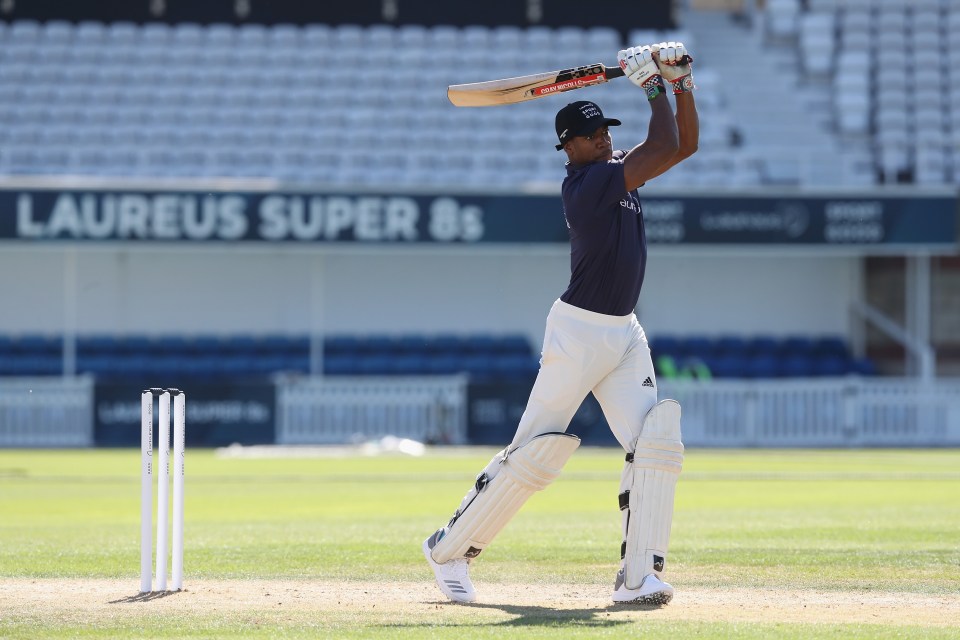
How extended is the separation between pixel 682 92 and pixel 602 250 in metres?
0.72

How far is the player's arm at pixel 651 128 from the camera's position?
6.24 m

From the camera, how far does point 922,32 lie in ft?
98.5

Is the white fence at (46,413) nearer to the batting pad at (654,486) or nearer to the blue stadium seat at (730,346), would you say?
the blue stadium seat at (730,346)

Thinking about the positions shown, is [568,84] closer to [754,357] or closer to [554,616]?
[554,616]

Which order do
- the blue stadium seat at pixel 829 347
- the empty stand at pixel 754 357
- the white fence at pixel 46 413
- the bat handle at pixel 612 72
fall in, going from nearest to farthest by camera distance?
the bat handle at pixel 612 72 → the white fence at pixel 46 413 → the empty stand at pixel 754 357 → the blue stadium seat at pixel 829 347

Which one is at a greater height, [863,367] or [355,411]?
[863,367]

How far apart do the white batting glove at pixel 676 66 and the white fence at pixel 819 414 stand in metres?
17.2

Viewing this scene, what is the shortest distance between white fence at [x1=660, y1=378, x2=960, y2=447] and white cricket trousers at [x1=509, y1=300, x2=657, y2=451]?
664 inches

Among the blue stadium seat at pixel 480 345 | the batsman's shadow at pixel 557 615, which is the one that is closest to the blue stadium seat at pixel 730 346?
the blue stadium seat at pixel 480 345

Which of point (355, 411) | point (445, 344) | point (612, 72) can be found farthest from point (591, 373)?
point (445, 344)

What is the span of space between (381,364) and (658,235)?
16.2ft

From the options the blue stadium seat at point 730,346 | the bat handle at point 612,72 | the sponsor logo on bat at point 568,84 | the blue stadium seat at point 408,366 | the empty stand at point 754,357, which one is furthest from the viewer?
the blue stadium seat at point 730,346

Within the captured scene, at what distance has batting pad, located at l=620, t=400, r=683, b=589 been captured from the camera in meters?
6.40

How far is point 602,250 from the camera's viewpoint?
256 inches
